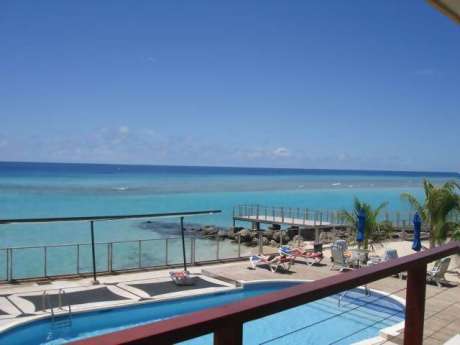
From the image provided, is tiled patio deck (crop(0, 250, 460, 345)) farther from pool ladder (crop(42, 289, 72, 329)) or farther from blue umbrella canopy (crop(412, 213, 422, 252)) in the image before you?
blue umbrella canopy (crop(412, 213, 422, 252))

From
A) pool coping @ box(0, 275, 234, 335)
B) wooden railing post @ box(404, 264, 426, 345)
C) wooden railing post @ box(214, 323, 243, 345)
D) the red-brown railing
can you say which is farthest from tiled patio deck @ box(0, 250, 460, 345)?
wooden railing post @ box(214, 323, 243, 345)

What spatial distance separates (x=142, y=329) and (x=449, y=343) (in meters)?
3.14

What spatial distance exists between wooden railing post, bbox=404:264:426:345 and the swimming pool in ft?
0.55

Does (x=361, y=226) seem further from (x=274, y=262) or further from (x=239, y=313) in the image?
(x=239, y=313)

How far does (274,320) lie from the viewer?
2.13m

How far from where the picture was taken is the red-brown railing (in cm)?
109

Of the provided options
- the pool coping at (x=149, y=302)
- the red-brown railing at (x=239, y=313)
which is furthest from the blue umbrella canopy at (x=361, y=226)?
the red-brown railing at (x=239, y=313)

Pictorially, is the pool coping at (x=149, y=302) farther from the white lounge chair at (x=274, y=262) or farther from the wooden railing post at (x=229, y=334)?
the wooden railing post at (x=229, y=334)

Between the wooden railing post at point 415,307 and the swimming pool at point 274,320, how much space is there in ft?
0.55

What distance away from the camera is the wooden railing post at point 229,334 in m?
1.31

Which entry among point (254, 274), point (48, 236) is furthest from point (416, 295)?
point (48, 236)

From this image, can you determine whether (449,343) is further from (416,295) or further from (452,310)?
(416,295)

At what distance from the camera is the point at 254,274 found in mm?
11805

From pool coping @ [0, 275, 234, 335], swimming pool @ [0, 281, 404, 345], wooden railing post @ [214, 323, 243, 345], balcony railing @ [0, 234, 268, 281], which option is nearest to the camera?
wooden railing post @ [214, 323, 243, 345]
